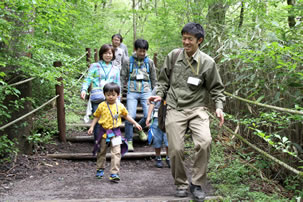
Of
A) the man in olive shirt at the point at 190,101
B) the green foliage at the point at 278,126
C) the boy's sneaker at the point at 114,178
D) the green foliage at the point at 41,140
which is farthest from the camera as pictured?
the green foliage at the point at 41,140

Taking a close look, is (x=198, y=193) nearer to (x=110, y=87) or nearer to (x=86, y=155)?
(x=110, y=87)

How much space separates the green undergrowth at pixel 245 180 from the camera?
3.46 m

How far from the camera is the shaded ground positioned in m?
3.51

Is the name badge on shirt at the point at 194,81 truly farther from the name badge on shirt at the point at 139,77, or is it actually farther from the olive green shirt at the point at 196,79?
the name badge on shirt at the point at 139,77

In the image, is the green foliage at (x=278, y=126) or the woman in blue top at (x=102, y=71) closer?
the green foliage at (x=278, y=126)

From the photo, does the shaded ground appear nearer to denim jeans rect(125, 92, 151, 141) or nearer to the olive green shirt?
denim jeans rect(125, 92, 151, 141)

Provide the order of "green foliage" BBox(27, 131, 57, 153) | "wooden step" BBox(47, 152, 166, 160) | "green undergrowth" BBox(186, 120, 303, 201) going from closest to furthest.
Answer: "green undergrowth" BBox(186, 120, 303, 201) < "green foliage" BBox(27, 131, 57, 153) < "wooden step" BBox(47, 152, 166, 160)

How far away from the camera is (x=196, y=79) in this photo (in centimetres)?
329

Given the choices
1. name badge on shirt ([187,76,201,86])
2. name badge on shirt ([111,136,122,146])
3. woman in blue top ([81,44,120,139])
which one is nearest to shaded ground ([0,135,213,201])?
name badge on shirt ([111,136,122,146])

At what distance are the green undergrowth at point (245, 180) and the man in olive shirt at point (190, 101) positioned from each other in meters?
0.54

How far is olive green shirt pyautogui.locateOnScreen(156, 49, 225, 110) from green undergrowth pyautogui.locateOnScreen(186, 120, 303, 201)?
1077 mm

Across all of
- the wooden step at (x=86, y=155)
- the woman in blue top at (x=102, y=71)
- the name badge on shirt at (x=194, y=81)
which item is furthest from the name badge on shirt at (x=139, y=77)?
the name badge on shirt at (x=194, y=81)

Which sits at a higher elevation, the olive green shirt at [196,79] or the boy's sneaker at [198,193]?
the olive green shirt at [196,79]

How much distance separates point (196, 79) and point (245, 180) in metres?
1.62
